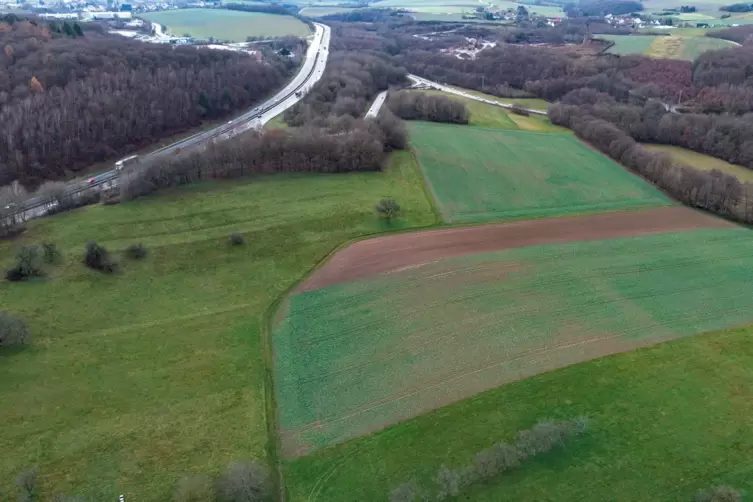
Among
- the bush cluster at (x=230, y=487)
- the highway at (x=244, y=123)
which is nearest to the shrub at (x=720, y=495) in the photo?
the bush cluster at (x=230, y=487)

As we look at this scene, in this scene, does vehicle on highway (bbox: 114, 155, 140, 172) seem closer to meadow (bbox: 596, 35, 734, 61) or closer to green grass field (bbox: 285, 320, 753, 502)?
green grass field (bbox: 285, 320, 753, 502)

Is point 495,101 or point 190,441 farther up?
point 495,101

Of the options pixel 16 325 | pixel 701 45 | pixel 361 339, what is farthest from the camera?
pixel 701 45

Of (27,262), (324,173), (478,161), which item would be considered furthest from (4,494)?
(478,161)

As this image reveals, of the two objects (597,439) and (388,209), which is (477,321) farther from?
(388,209)

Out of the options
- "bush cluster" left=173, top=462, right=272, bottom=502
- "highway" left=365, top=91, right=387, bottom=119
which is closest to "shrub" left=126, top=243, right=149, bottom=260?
"bush cluster" left=173, top=462, right=272, bottom=502

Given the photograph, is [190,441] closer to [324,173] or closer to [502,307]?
[502,307]
